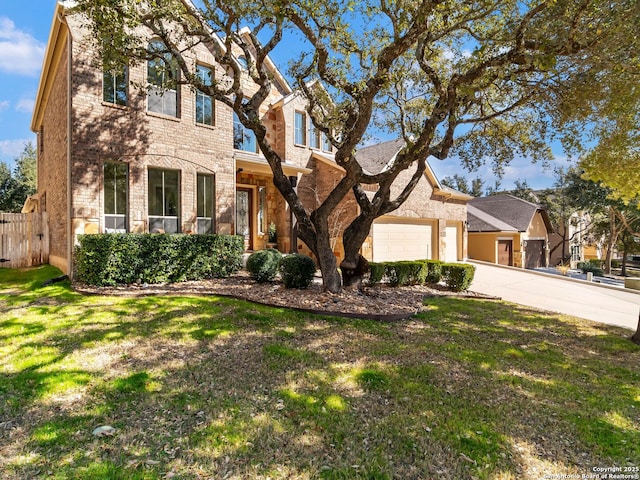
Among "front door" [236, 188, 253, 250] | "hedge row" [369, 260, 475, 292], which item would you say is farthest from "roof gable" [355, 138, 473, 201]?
"hedge row" [369, 260, 475, 292]

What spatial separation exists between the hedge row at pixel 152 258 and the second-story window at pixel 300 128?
6594 mm

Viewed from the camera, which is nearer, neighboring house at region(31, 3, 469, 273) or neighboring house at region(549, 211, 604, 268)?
neighboring house at region(31, 3, 469, 273)

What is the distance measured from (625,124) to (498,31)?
3471 millimetres

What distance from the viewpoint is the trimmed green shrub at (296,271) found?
9.04m

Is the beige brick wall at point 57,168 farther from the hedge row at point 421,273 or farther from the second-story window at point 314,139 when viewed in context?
the second-story window at point 314,139

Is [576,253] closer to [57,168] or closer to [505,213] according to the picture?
[505,213]

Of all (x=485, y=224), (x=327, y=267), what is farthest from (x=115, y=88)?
(x=485, y=224)

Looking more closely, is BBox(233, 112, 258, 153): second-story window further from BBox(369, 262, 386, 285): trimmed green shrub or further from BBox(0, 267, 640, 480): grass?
BBox(0, 267, 640, 480): grass

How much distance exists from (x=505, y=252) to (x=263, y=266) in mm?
21044

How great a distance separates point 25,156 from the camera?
28719 millimetres

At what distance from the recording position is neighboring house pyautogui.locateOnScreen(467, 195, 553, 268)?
2397 centimetres

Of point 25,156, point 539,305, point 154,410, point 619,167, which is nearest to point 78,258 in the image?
point 154,410

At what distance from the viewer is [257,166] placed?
1327cm

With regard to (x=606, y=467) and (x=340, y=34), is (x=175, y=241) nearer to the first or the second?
(x=340, y=34)
